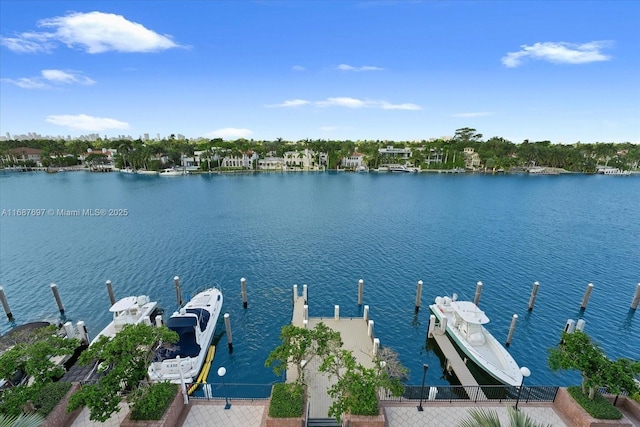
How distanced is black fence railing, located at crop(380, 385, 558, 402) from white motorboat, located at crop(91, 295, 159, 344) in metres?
19.3

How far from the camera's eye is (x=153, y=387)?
479 inches

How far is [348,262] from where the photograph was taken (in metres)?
39.3

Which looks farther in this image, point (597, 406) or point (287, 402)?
point (597, 406)

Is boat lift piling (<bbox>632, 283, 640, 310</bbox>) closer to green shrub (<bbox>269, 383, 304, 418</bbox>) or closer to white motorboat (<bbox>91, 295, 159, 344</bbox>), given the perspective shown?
green shrub (<bbox>269, 383, 304, 418</bbox>)

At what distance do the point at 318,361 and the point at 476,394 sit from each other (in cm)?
1000

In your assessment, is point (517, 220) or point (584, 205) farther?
point (584, 205)

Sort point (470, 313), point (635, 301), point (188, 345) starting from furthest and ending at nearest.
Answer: point (635, 301)
point (470, 313)
point (188, 345)

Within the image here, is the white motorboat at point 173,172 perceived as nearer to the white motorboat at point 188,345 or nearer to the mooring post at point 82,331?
the mooring post at point 82,331

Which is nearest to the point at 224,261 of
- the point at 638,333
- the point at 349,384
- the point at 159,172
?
the point at 349,384

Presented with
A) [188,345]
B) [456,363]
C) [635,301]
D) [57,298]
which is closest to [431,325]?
[456,363]

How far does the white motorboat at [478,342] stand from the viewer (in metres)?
19.5

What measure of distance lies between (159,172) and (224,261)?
12307 centimetres

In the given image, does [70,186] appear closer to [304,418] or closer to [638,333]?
[304,418]

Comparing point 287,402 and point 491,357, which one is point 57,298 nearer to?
point 287,402
